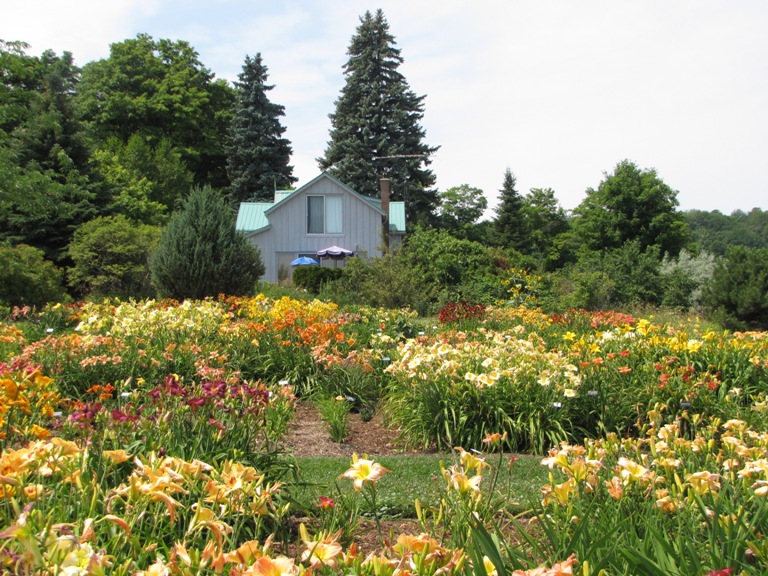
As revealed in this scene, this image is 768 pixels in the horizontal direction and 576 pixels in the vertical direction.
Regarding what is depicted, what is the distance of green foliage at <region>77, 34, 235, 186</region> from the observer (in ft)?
134

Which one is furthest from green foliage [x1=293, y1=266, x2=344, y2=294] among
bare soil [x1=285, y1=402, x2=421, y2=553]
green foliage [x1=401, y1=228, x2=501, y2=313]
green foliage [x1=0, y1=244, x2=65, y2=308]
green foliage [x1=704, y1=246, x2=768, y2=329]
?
bare soil [x1=285, y1=402, x2=421, y2=553]

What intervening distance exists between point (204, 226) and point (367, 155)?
2604 centimetres

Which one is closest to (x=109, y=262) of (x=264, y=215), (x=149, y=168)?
(x=264, y=215)

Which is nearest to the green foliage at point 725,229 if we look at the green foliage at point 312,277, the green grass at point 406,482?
the green foliage at point 312,277

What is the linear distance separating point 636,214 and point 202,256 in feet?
113

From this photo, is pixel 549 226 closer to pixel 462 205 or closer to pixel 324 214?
pixel 462 205

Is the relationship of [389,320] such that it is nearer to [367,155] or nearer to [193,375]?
[193,375]

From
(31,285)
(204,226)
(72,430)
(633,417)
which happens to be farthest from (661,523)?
(31,285)

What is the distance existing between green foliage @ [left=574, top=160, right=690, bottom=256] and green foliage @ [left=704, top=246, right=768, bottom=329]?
25243 mm

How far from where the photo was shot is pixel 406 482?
4605 mm

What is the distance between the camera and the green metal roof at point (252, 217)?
3097 cm

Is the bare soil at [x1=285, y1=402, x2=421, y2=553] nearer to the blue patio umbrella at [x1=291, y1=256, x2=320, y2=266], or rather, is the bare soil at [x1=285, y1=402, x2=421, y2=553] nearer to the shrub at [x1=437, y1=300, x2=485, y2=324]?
the shrub at [x1=437, y1=300, x2=485, y2=324]

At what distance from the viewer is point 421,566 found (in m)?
1.80

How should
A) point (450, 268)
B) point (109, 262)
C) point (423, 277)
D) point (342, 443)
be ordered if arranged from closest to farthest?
point (342, 443), point (423, 277), point (109, 262), point (450, 268)
